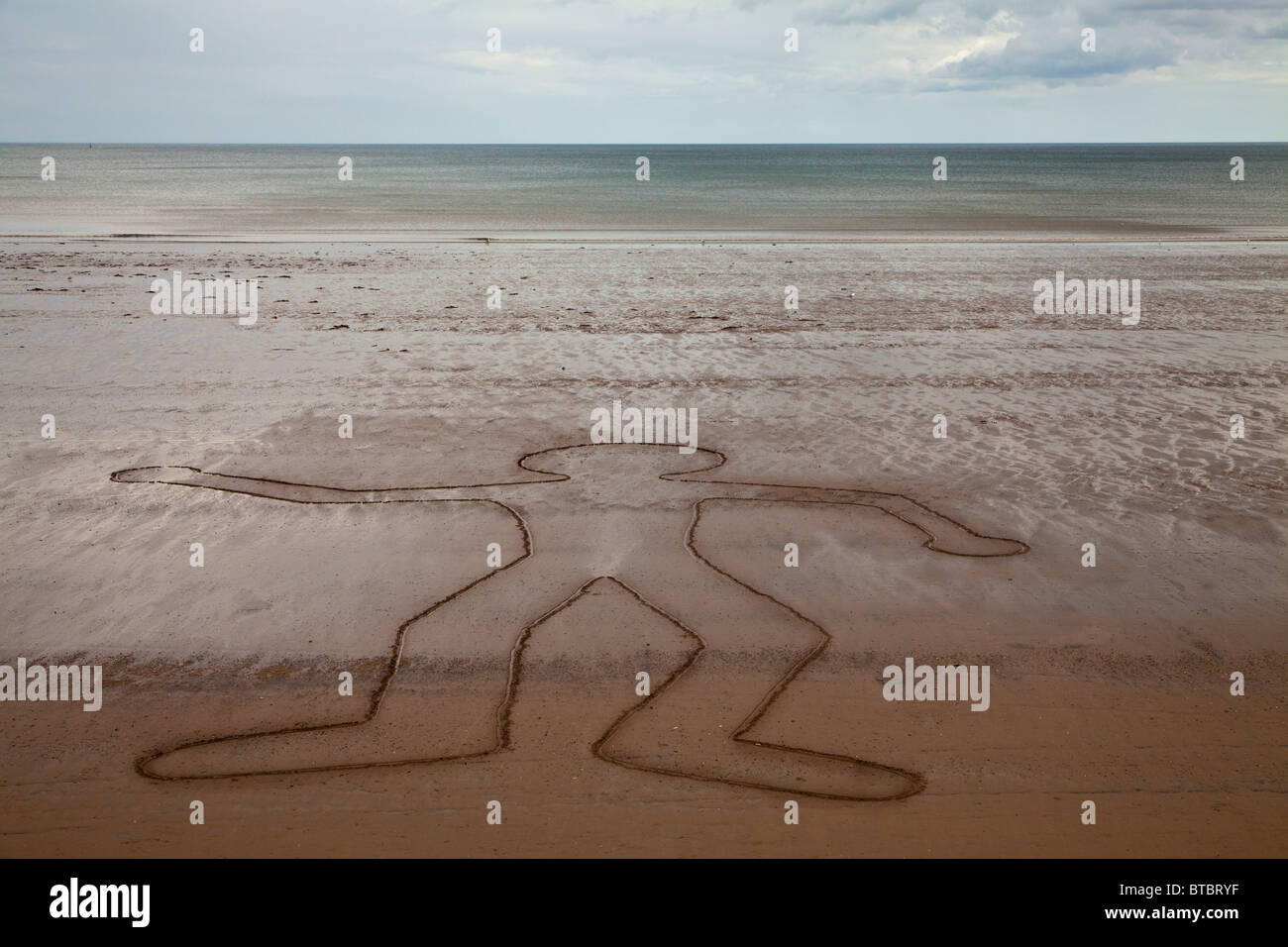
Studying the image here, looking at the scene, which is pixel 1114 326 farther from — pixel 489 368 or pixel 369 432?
pixel 369 432

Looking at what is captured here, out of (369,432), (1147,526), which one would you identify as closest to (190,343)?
(369,432)

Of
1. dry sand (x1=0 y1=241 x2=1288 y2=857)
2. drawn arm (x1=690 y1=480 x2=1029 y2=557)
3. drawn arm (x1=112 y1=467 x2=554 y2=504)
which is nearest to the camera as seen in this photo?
dry sand (x1=0 y1=241 x2=1288 y2=857)

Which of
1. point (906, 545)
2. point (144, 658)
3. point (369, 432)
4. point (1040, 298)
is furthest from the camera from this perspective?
point (1040, 298)

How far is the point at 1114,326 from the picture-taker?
17.4 metres

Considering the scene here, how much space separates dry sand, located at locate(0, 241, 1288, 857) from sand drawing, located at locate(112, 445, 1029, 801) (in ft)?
0.11

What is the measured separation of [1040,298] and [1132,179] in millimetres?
73677

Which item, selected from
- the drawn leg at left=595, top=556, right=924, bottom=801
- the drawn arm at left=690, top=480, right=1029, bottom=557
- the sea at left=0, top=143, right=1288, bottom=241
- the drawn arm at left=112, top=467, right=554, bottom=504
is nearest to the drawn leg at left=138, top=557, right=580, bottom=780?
the drawn leg at left=595, top=556, right=924, bottom=801

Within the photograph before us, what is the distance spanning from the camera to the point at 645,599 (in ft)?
23.8

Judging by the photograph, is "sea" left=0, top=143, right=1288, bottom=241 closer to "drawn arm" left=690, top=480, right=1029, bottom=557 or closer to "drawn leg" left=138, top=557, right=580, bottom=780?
"drawn arm" left=690, top=480, right=1029, bottom=557

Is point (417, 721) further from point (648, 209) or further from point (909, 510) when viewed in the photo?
point (648, 209)

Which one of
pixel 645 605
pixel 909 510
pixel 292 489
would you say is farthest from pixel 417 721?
pixel 909 510

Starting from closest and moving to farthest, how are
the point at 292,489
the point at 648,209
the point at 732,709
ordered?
the point at 732,709 < the point at 292,489 < the point at 648,209

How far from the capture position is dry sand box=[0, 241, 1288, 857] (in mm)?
4941

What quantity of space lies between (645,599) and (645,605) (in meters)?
0.10
